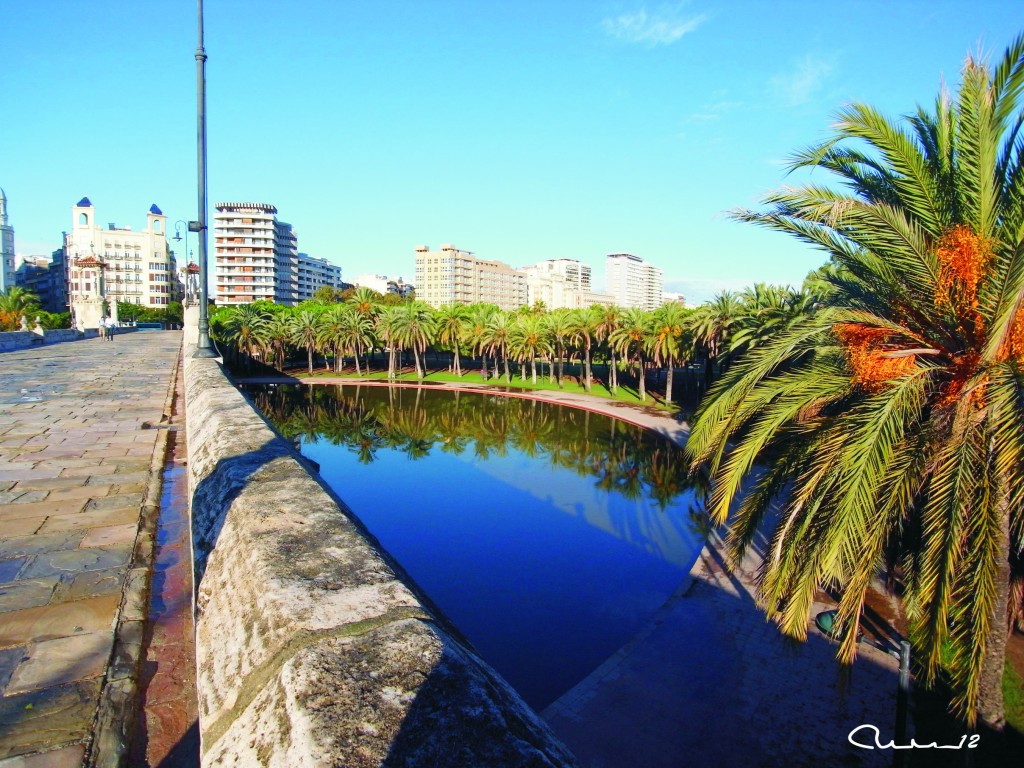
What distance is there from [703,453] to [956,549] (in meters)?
3.05

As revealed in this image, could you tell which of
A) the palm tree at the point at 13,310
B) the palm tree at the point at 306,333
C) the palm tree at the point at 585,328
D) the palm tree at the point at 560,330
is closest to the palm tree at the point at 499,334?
the palm tree at the point at 560,330

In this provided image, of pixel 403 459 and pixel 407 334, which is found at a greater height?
pixel 407 334

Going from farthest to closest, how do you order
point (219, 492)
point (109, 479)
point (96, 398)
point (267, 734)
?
point (96, 398) < point (109, 479) < point (219, 492) < point (267, 734)

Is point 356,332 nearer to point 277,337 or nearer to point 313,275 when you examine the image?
point 277,337

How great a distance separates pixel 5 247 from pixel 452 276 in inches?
3617

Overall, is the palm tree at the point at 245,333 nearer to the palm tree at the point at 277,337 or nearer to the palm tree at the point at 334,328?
the palm tree at the point at 277,337

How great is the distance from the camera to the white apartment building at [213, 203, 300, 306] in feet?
373

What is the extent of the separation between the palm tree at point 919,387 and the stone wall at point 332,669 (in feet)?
17.2

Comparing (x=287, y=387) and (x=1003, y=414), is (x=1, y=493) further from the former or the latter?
(x=287, y=387)

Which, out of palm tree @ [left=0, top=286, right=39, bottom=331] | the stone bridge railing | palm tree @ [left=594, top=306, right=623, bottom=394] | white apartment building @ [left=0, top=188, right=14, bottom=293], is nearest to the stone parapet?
the stone bridge railing

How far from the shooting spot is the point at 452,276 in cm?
15825

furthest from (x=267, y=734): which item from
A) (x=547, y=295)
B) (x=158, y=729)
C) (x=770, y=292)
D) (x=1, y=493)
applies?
(x=547, y=295)

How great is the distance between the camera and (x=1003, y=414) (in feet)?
17.4

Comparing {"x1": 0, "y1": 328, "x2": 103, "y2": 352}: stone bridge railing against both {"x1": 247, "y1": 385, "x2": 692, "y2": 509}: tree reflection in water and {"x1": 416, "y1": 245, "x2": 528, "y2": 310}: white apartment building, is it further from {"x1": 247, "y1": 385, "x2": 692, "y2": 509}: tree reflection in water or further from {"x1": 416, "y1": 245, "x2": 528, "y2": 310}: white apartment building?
{"x1": 416, "y1": 245, "x2": 528, "y2": 310}: white apartment building
